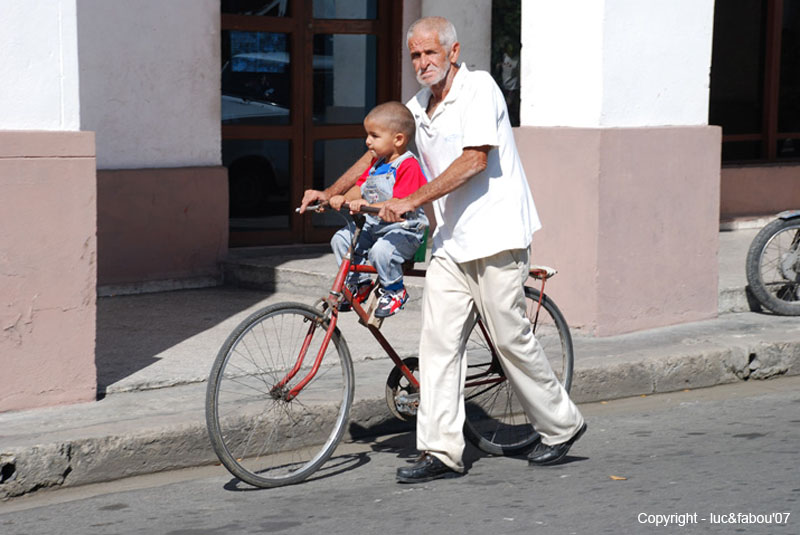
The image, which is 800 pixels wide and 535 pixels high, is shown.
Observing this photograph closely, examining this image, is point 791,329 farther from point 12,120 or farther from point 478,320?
point 12,120

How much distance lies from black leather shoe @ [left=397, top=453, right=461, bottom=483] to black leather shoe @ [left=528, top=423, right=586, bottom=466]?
44 cm

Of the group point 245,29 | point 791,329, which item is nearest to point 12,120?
point 245,29

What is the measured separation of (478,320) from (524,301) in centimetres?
28

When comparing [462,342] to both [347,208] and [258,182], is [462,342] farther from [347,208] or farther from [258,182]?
[258,182]

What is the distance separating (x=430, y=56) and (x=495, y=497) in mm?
1765

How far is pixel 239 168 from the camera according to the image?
9.90m

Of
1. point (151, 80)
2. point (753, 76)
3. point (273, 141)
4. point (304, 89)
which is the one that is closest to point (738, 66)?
point (753, 76)

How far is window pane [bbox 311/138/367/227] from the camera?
1026cm

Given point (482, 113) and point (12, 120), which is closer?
point (482, 113)

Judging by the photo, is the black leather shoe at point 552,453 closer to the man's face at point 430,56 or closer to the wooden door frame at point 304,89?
the man's face at point 430,56

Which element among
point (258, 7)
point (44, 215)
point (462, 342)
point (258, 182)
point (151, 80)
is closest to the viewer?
point (462, 342)

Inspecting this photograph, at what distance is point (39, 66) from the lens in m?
5.78

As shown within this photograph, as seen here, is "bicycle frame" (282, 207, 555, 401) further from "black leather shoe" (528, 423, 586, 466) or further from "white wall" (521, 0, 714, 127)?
"white wall" (521, 0, 714, 127)

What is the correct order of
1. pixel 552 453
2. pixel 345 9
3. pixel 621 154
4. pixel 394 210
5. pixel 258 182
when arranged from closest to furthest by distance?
pixel 394 210 → pixel 552 453 → pixel 621 154 → pixel 258 182 → pixel 345 9
